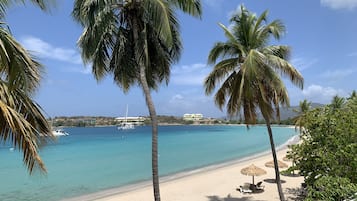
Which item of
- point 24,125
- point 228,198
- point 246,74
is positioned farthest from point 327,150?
point 228,198

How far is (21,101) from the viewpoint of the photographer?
429cm

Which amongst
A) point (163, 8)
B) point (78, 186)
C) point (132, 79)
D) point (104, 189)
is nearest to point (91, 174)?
point (78, 186)

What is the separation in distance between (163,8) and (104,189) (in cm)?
1644

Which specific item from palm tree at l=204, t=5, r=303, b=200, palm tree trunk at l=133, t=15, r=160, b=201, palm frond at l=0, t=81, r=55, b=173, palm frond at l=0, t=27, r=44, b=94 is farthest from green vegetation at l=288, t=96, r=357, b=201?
Result: palm frond at l=0, t=27, r=44, b=94

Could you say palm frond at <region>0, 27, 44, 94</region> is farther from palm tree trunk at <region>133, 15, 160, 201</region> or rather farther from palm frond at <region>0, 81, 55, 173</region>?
palm tree trunk at <region>133, 15, 160, 201</region>

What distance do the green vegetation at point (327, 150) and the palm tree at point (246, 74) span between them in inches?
73.7

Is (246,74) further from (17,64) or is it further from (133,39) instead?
(17,64)

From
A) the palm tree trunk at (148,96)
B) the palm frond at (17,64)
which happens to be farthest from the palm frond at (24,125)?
the palm tree trunk at (148,96)

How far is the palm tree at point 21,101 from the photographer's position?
359 centimetres

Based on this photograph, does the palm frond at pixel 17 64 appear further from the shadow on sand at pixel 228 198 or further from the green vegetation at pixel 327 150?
the shadow on sand at pixel 228 198

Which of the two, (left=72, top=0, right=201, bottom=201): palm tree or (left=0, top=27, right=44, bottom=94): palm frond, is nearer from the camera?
(left=0, top=27, right=44, bottom=94): palm frond

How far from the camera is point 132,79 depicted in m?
9.66

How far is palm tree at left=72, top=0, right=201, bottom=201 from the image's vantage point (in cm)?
770

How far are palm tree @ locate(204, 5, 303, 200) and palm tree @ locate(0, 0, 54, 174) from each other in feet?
21.0
